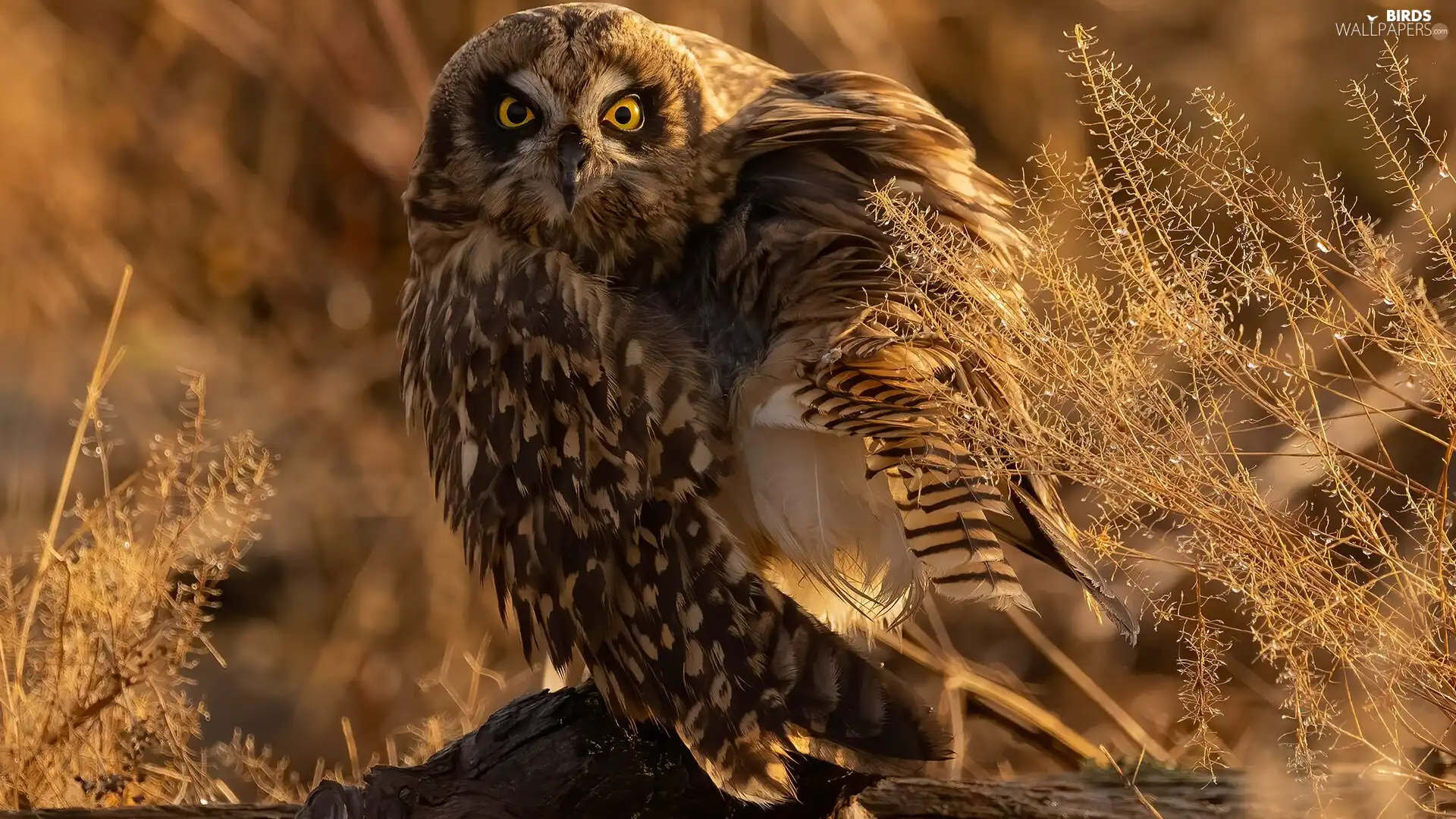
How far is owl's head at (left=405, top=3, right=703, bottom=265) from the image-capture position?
2213mm

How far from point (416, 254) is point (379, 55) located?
2.86 m

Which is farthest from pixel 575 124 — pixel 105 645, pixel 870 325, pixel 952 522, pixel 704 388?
pixel 105 645

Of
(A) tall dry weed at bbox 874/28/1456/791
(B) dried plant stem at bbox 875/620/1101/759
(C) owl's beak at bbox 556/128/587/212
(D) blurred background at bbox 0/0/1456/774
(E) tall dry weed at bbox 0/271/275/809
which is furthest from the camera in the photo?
(D) blurred background at bbox 0/0/1456/774

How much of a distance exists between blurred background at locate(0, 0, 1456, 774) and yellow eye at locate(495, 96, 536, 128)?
229 centimetres

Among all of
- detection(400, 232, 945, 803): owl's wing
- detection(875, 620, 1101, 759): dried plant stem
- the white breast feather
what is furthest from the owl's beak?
detection(875, 620, 1101, 759): dried plant stem

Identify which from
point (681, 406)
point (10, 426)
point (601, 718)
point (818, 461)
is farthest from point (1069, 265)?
point (10, 426)

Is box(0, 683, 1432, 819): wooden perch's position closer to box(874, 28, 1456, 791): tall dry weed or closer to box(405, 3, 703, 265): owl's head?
box(874, 28, 1456, 791): tall dry weed

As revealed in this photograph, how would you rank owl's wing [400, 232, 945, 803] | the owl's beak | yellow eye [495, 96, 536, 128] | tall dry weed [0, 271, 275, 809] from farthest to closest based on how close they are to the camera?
tall dry weed [0, 271, 275, 809]
yellow eye [495, 96, 536, 128]
the owl's beak
owl's wing [400, 232, 945, 803]

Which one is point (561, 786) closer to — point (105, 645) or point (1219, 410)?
point (105, 645)

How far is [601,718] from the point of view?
241cm

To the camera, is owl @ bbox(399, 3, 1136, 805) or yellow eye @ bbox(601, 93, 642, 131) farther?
yellow eye @ bbox(601, 93, 642, 131)

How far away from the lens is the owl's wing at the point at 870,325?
→ 1.86 m

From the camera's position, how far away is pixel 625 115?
2.27 metres

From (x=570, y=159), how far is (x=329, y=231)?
3.35m
